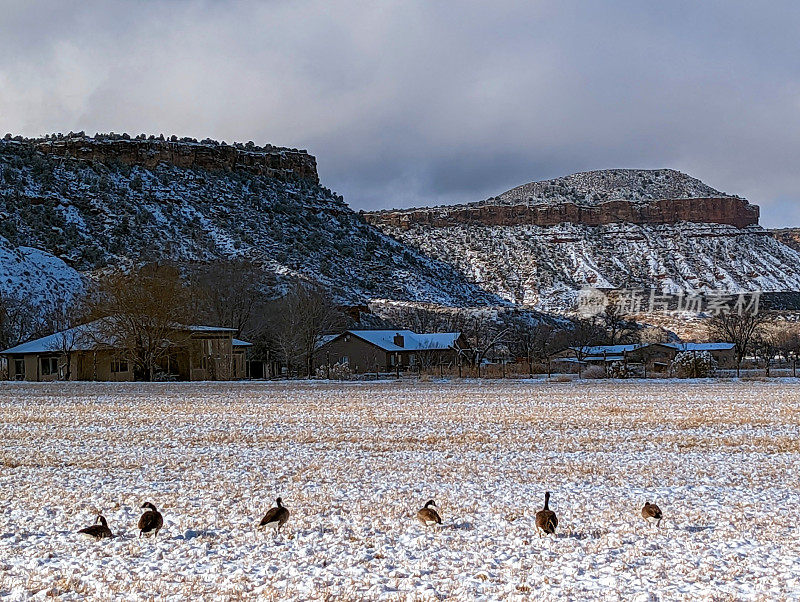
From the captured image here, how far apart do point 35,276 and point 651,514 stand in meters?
70.6

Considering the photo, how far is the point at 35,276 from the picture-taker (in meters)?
72.9

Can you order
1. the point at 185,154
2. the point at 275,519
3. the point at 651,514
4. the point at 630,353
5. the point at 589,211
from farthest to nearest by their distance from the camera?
the point at 589,211
the point at 185,154
the point at 630,353
the point at 651,514
the point at 275,519

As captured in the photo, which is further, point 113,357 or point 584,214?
point 584,214

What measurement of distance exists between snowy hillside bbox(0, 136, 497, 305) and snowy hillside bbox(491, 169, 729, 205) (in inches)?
1438

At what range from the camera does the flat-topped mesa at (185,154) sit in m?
99.8

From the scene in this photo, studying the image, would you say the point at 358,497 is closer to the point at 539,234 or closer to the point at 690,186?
the point at 539,234

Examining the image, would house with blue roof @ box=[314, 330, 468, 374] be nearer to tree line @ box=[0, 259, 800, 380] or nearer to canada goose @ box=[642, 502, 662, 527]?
tree line @ box=[0, 259, 800, 380]

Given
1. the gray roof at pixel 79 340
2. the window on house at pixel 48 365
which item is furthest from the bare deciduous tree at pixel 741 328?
the window on house at pixel 48 365

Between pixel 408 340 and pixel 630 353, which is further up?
pixel 408 340

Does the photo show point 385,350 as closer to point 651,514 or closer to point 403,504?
point 403,504

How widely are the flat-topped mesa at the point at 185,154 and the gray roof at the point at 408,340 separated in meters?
41.8

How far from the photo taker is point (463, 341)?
244ft

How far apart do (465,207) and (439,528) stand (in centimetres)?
12439

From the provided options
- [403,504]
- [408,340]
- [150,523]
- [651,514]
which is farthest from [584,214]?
[150,523]
